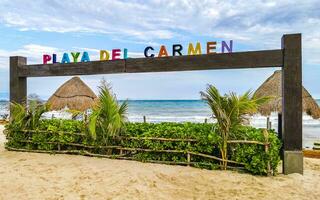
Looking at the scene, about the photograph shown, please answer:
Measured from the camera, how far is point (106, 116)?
7.52 meters

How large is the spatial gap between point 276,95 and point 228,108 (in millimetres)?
6349

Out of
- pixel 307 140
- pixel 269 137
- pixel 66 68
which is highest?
pixel 66 68

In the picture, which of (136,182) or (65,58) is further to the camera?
(65,58)

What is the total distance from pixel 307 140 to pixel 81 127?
40.1 ft

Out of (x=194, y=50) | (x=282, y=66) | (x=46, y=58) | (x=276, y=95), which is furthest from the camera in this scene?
(x=276, y=95)

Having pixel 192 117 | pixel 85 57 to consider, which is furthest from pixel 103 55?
pixel 192 117

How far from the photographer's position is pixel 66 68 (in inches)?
340

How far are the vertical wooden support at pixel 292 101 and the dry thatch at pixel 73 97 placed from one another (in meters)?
11.1

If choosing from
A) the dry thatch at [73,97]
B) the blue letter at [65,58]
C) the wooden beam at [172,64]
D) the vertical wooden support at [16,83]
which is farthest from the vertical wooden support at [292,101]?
the dry thatch at [73,97]

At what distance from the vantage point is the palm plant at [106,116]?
7.38 meters

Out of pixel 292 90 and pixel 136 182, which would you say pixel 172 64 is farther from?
pixel 136 182

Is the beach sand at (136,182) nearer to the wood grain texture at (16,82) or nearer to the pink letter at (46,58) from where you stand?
the wood grain texture at (16,82)

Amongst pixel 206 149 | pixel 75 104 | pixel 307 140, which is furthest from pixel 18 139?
pixel 307 140

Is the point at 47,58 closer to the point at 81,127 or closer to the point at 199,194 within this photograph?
the point at 81,127
